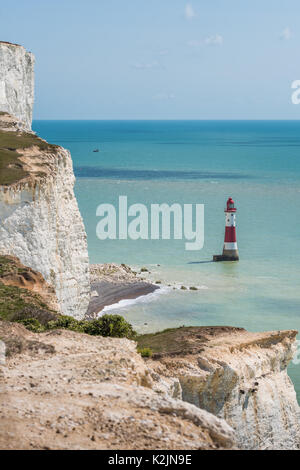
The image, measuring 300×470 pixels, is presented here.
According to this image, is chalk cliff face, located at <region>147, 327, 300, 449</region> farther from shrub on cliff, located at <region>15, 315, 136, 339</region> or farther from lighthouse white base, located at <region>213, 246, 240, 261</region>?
lighthouse white base, located at <region>213, 246, 240, 261</region>

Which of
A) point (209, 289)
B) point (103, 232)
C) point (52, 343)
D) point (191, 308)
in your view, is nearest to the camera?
point (52, 343)

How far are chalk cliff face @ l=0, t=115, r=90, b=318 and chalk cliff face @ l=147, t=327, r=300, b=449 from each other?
28.8 ft

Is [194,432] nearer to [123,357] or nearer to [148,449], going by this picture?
[148,449]

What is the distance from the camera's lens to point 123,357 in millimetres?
13430

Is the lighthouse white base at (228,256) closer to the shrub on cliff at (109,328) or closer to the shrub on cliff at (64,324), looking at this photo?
the shrub on cliff at (109,328)

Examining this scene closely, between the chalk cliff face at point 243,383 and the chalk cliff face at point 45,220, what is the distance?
8793 mm

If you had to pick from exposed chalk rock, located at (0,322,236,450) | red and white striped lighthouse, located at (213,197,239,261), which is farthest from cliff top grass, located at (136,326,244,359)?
red and white striped lighthouse, located at (213,197,239,261)

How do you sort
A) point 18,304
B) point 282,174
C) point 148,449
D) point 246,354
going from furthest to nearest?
point 282,174 → point 18,304 → point 246,354 → point 148,449
